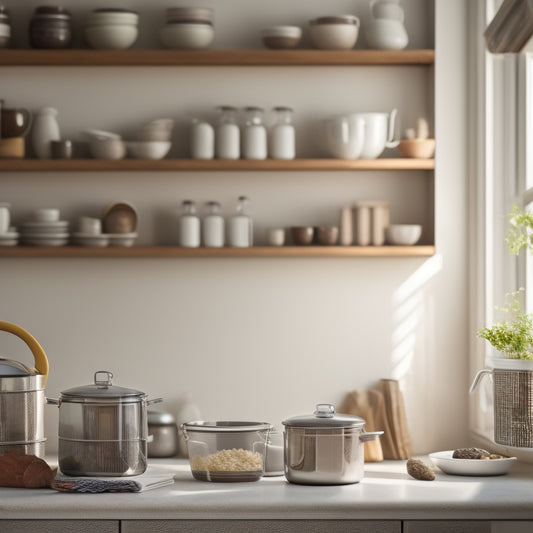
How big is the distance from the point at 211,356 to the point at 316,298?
1.50 ft

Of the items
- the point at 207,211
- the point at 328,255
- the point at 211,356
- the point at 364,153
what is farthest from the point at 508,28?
the point at 211,356

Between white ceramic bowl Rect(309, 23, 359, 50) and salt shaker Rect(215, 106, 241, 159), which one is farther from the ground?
white ceramic bowl Rect(309, 23, 359, 50)

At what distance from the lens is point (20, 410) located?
301cm

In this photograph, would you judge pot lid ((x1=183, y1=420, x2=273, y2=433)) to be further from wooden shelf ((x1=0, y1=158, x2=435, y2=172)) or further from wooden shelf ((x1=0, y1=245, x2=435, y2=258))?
wooden shelf ((x1=0, y1=158, x2=435, y2=172))

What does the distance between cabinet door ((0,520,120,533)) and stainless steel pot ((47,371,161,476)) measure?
0.26 m

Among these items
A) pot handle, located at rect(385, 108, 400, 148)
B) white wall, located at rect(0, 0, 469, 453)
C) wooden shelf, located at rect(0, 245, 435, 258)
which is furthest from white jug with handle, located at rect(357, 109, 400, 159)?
wooden shelf, located at rect(0, 245, 435, 258)

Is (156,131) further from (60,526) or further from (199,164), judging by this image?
(60,526)

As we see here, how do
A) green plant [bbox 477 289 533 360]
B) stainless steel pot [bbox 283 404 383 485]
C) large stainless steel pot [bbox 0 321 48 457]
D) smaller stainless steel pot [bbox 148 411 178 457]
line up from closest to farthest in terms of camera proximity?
stainless steel pot [bbox 283 404 383 485], green plant [bbox 477 289 533 360], large stainless steel pot [bbox 0 321 48 457], smaller stainless steel pot [bbox 148 411 178 457]

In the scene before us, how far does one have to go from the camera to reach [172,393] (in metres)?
3.64

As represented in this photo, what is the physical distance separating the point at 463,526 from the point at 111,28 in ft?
7.04

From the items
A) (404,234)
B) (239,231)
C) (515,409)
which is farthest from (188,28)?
(515,409)

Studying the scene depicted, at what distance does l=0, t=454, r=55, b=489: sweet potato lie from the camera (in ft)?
8.93

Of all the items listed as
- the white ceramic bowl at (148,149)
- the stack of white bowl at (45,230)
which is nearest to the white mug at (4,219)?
the stack of white bowl at (45,230)

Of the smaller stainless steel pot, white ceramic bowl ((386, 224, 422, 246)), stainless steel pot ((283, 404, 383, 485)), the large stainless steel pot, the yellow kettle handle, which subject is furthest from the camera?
white ceramic bowl ((386, 224, 422, 246))
